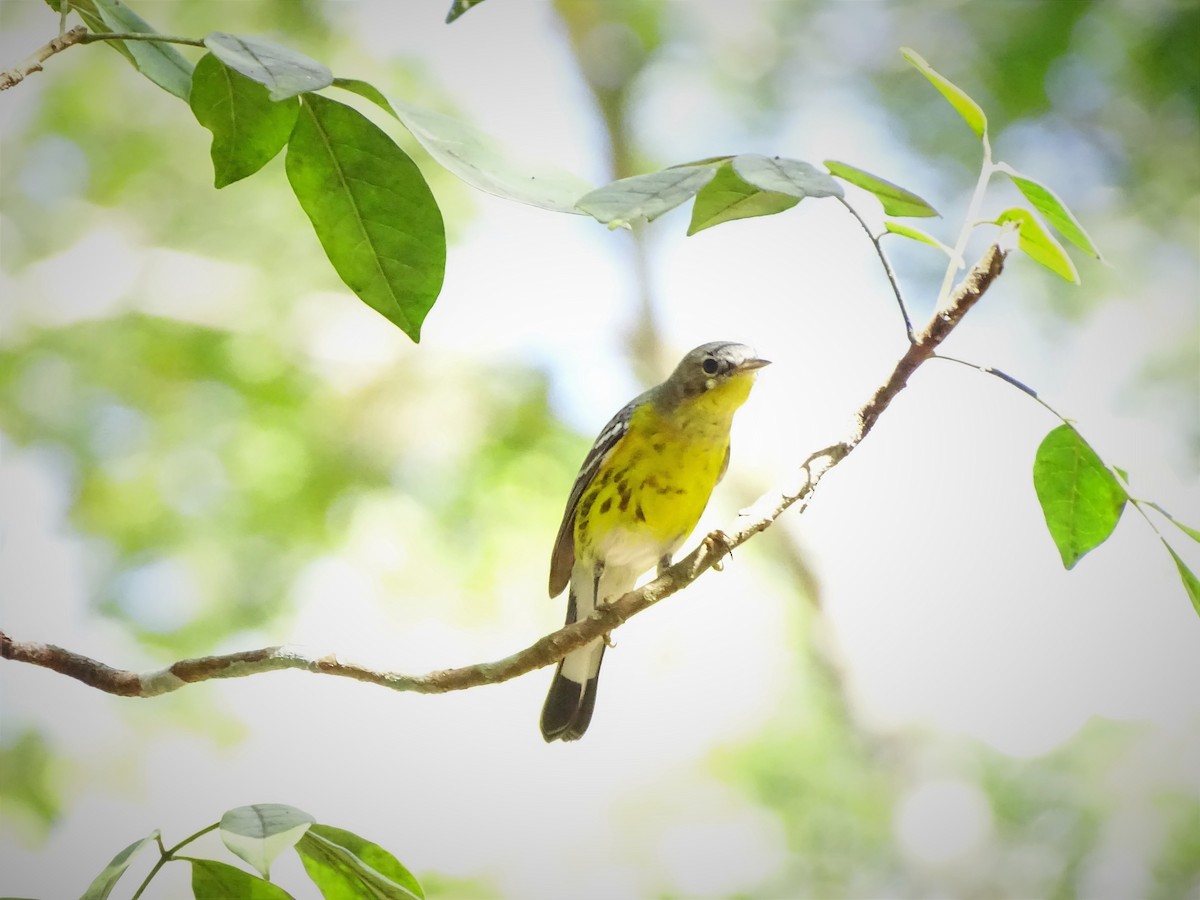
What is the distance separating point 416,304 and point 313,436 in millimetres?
1271

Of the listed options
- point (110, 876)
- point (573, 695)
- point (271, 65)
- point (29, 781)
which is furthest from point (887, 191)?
point (29, 781)

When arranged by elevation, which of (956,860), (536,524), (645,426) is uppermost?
(536,524)

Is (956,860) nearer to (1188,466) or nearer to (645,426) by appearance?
(1188,466)

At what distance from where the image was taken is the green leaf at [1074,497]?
82 centimetres

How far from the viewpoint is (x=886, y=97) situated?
2023 millimetres

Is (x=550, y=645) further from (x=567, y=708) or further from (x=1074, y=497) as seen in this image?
(x=567, y=708)

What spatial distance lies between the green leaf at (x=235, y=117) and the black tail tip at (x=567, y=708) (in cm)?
91

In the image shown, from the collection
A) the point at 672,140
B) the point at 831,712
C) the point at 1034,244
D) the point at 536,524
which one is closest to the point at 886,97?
the point at 672,140

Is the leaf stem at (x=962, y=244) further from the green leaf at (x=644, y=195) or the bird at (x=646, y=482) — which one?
the bird at (x=646, y=482)

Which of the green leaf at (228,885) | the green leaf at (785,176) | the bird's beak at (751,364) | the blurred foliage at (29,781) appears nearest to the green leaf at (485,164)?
the green leaf at (785,176)

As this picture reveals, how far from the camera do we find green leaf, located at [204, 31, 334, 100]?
56 cm

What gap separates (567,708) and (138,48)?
98 cm

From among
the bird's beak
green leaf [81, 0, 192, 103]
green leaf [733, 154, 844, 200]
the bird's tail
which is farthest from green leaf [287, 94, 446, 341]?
the bird's tail

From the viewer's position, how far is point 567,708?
1.45m
